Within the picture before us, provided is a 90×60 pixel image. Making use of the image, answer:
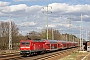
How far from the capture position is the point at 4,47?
227ft

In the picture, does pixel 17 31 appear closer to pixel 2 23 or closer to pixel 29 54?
pixel 2 23

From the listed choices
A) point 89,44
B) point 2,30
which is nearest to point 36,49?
point 89,44

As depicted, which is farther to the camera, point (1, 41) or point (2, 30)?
point (2, 30)

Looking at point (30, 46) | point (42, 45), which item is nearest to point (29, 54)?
point (30, 46)

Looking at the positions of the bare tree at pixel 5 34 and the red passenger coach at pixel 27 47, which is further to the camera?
the bare tree at pixel 5 34

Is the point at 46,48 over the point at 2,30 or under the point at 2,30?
under

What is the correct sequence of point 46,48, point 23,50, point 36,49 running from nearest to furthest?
point 23,50
point 36,49
point 46,48

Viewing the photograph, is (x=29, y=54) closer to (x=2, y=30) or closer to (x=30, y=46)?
(x=30, y=46)

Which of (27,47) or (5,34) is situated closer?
(27,47)

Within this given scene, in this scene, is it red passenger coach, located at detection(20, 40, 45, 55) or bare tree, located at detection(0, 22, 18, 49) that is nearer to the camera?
red passenger coach, located at detection(20, 40, 45, 55)

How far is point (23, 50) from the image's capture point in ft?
136

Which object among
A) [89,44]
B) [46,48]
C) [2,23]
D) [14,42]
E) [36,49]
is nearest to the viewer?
[36,49]

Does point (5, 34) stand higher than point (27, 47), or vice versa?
point (5, 34)

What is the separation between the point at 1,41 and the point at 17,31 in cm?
2120
